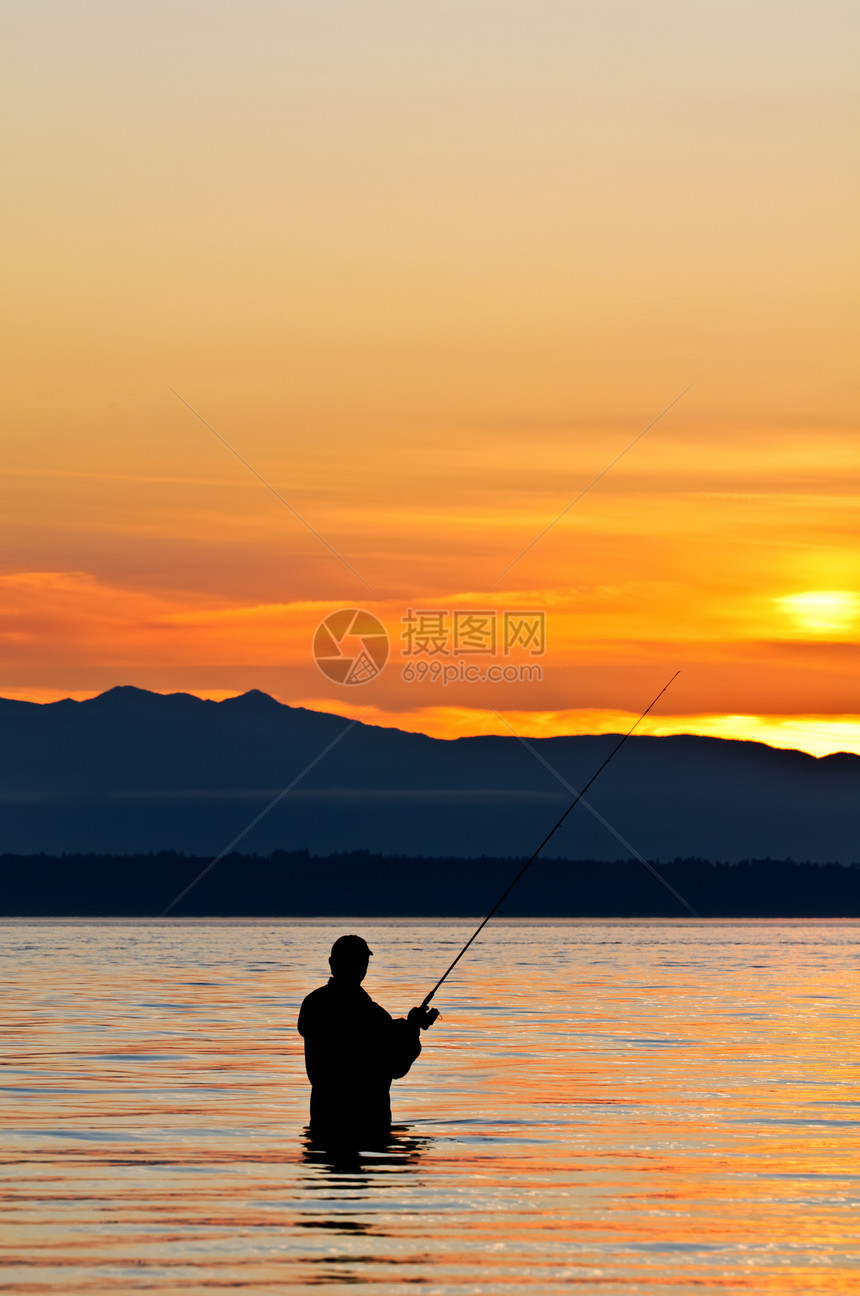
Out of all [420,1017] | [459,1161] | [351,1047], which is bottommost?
[459,1161]

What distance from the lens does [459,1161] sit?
542 inches

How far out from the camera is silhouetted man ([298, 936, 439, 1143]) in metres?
13.5

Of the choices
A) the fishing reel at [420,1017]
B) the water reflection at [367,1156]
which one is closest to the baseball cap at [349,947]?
the fishing reel at [420,1017]

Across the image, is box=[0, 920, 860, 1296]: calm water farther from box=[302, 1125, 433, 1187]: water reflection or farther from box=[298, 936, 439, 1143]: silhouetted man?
box=[298, 936, 439, 1143]: silhouetted man

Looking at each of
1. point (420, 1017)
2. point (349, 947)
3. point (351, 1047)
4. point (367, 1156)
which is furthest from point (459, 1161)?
point (349, 947)

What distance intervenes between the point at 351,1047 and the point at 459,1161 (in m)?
1.26

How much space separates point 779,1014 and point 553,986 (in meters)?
11.9

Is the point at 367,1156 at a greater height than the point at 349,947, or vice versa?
the point at 349,947

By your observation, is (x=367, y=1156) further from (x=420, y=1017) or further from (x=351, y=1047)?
(x=420, y=1017)

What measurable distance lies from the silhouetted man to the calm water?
15.5 inches

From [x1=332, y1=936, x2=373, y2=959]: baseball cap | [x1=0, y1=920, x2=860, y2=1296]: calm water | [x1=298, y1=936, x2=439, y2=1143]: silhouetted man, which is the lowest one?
[x1=0, y1=920, x2=860, y2=1296]: calm water

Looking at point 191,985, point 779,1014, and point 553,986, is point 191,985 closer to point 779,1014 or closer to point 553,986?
point 553,986

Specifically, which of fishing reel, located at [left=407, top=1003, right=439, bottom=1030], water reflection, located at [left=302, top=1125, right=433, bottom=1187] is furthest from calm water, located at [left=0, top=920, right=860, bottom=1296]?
fishing reel, located at [left=407, top=1003, right=439, bottom=1030]

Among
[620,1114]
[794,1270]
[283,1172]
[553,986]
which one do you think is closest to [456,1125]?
[620,1114]
